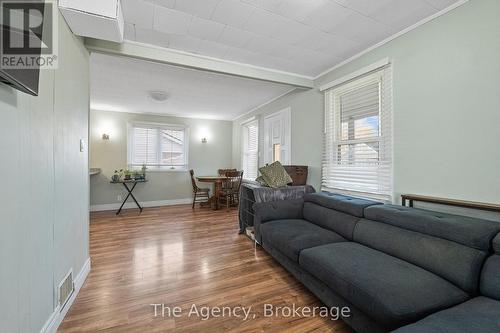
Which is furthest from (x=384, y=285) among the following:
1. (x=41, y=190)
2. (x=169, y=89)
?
(x=169, y=89)

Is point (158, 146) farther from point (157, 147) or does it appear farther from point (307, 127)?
point (307, 127)

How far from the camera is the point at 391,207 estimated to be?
80.8 inches

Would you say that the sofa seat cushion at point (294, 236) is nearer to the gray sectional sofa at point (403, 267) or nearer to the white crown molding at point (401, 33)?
the gray sectional sofa at point (403, 267)

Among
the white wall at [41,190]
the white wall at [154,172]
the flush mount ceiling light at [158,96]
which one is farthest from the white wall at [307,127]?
the white wall at [41,190]

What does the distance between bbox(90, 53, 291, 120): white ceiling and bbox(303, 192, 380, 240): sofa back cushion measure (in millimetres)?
2108

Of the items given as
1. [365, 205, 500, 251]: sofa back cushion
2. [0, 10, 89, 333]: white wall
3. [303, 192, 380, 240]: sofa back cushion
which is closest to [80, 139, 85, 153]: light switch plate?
[0, 10, 89, 333]: white wall

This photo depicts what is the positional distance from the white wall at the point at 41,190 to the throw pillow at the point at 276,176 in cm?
227

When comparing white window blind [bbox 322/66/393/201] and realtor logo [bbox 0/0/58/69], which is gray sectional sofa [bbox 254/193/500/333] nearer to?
white window blind [bbox 322/66/393/201]

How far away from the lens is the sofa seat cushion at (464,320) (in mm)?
989

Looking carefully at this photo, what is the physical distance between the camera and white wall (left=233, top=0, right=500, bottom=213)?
1.67 meters

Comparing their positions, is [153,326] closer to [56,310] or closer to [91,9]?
[56,310]

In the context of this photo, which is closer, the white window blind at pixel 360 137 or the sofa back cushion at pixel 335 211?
the sofa back cushion at pixel 335 211

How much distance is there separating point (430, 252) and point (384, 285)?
21.6 inches

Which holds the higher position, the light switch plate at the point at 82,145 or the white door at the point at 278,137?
the white door at the point at 278,137
